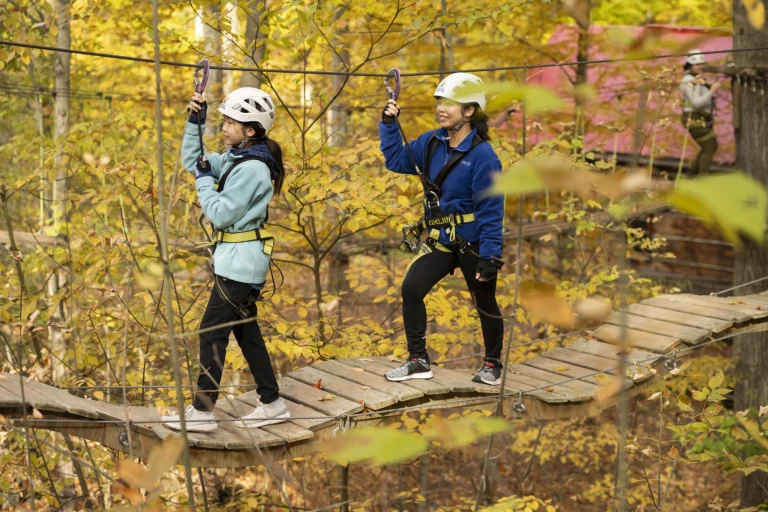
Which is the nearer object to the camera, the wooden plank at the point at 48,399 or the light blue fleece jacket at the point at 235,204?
the wooden plank at the point at 48,399

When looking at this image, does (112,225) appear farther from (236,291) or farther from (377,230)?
(236,291)

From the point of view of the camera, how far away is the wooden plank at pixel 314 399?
3.86m

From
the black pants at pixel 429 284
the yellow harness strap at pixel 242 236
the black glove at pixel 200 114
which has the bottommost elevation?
the black pants at pixel 429 284

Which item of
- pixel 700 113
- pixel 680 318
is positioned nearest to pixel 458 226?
pixel 680 318

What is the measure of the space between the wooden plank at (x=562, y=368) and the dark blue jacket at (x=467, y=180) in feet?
Result: 3.66

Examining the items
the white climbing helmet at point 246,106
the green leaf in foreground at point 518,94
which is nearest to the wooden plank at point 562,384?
the white climbing helmet at point 246,106

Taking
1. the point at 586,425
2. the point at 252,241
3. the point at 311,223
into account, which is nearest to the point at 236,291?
the point at 252,241

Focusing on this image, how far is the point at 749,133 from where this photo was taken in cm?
719

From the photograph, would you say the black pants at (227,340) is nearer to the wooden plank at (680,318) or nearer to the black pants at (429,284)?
the black pants at (429,284)

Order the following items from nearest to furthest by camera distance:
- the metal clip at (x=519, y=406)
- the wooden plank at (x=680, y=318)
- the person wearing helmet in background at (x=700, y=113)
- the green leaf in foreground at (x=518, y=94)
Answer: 1. the green leaf in foreground at (x=518, y=94)
2. the metal clip at (x=519, y=406)
3. the wooden plank at (x=680, y=318)
4. the person wearing helmet in background at (x=700, y=113)

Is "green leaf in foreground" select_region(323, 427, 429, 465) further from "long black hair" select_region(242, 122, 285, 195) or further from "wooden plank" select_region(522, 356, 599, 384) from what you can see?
"wooden plank" select_region(522, 356, 599, 384)

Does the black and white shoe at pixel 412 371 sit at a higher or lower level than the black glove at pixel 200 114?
lower

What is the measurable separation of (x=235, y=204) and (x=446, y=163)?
3.73ft

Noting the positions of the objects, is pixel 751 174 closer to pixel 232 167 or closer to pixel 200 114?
pixel 232 167
